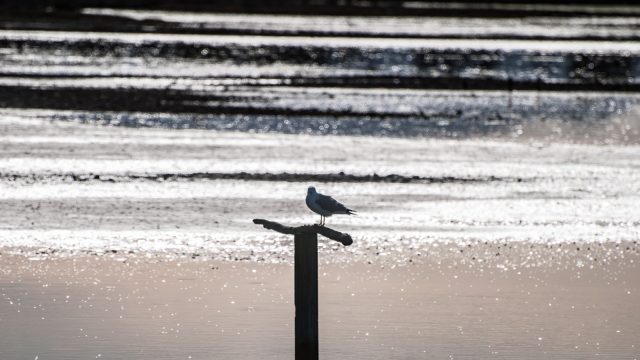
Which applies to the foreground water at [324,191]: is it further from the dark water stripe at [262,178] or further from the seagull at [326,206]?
the seagull at [326,206]

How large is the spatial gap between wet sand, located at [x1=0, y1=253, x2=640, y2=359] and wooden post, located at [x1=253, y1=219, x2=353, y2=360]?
82cm

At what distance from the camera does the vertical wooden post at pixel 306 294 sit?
11.5 metres

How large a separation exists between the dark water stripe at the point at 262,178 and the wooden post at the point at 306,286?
916 cm

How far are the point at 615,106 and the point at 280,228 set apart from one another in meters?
19.3

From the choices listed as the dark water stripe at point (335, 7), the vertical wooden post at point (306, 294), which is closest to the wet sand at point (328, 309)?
the vertical wooden post at point (306, 294)

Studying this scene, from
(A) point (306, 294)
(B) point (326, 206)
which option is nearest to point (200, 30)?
(B) point (326, 206)

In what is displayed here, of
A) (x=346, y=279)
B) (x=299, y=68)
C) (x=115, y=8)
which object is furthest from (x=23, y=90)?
→ (x=115, y=8)

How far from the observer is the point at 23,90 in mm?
30172

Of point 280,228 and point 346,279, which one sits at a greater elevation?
point 280,228

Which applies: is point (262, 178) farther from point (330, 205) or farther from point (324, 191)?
point (330, 205)

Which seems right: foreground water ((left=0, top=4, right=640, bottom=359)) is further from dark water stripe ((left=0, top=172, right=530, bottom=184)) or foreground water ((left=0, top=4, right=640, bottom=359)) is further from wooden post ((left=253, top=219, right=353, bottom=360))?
wooden post ((left=253, top=219, right=353, bottom=360))

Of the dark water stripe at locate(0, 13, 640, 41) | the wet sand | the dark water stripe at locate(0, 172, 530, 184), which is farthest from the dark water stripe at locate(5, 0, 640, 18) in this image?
the wet sand

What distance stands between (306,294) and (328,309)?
7.61 ft

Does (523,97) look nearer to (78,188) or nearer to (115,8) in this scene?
(78,188)
